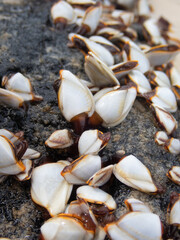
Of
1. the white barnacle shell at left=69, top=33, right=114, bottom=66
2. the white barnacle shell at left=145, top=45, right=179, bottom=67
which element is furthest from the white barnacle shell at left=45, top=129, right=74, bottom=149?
the white barnacle shell at left=145, top=45, right=179, bottom=67

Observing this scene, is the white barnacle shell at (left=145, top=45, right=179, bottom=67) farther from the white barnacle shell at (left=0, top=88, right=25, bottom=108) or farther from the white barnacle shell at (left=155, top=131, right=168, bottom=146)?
the white barnacle shell at (left=0, top=88, right=25, bottom=108)

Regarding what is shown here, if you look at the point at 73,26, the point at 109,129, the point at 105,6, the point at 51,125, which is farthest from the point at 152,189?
the point at 105,6

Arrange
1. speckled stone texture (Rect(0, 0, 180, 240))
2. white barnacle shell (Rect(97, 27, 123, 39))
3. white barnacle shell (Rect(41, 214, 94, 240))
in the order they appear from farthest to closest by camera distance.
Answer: white barnacle shell (Rect(97, 27, 123, 39)), speckled stone texture (Rect(0, 0, 180, 240)), white barnacle shell (Rect(41, 214, 94, 240))

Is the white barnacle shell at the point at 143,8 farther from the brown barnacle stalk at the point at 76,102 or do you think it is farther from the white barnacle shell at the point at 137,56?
the brown barnacle stalk at the point at 76,102

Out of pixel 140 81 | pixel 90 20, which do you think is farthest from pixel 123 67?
pixel 90 20

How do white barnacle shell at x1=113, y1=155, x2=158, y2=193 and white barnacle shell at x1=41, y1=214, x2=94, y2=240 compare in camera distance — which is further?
white barnacle shell at x1=113, y1=155, x2=158, y2=193

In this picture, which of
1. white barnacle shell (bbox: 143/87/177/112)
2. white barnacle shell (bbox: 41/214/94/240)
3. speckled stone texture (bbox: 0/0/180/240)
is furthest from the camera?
white barnacle shell (bbox: 143/87/177/112)

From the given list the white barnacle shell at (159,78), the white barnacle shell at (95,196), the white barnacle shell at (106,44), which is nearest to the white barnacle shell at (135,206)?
the white barnacle shell at (95,196)
